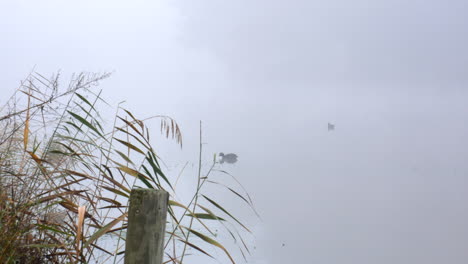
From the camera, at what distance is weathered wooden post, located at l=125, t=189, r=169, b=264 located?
1099mm

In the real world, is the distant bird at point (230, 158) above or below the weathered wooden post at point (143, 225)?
above

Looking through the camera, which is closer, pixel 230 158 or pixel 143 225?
pixel 143 225

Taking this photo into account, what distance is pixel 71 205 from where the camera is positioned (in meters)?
1.44

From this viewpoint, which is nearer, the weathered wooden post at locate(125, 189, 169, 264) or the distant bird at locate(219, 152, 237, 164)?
the weathered wooden post at locate(125, 189, 169, 264)

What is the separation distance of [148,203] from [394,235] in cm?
1964

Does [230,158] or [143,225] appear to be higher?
[230,158]

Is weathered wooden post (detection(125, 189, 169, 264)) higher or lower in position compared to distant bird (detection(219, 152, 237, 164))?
lower

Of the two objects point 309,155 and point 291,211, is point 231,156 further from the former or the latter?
point 309,155

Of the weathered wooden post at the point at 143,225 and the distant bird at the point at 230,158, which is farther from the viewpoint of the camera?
the distant bird at the point at 230,158

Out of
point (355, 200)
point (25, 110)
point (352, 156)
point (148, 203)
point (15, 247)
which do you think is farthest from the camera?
point (352, 156)

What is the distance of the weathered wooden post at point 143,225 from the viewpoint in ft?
3.60

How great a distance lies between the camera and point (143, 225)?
1101 mm

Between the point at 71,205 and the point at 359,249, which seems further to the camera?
the point at 359,249

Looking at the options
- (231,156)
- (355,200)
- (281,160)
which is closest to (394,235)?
(355,200)
